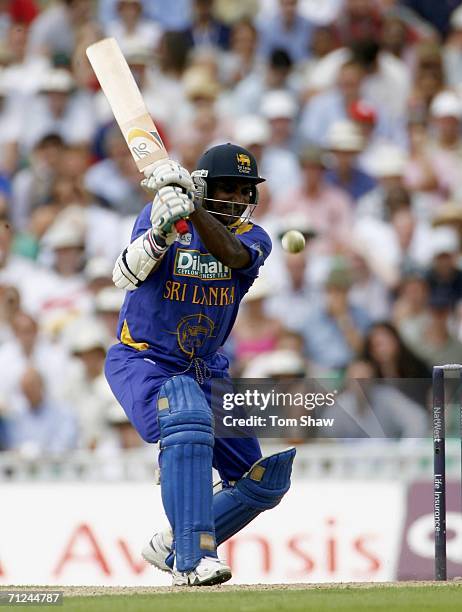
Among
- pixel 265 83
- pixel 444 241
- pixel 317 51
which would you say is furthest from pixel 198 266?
pixel 317 51

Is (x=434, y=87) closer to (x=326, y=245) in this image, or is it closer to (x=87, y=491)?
(x=326, y=245)

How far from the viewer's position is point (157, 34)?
11523 millimetres

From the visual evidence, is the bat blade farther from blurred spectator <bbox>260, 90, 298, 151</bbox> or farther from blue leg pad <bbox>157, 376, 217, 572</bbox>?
blurred spectator <bbox>260, 90, 298, 151</bbox>

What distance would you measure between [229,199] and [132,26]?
586 cm

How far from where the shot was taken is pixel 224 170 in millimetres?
5898

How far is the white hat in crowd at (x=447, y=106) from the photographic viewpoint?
10.6m

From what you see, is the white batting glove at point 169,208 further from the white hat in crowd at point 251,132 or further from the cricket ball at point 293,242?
the white hat in crowd at point 251,132

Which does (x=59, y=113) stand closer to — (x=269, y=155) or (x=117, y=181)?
(x=117, y=181)

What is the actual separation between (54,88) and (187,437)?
20.2ft

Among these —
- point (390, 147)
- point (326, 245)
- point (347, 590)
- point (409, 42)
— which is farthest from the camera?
point (409, 42)

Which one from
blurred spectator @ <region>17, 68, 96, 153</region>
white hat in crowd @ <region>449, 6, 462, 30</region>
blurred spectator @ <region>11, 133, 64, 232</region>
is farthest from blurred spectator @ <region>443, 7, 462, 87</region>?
blurred spectator @ <region>11, 133, 64, 232</region>

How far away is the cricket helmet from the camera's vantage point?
5906mm

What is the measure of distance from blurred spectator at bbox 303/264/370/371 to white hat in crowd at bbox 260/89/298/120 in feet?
5.46

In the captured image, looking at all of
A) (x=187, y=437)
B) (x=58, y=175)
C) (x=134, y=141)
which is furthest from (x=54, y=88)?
(x=187, y=437)
